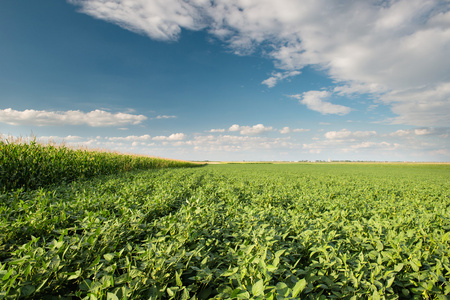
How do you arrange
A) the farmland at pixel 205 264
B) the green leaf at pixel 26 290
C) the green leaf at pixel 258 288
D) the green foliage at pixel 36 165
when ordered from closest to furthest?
1. the green leaf at pixel 258 288
2. the green leaf at pixel 26 290
3. the farmland at pixel 205 264
4. the green foliage at pixel 36 165

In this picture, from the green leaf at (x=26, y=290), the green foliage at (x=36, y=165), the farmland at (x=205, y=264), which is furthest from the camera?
the green foliage at (x=36, y=165)

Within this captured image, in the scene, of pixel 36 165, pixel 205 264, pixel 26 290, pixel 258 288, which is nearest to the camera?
pixel 258 288

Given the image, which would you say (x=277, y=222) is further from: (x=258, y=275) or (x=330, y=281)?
(x=258, y=275)

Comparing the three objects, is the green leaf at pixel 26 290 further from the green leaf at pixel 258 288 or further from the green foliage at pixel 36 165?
Answer: the green foliage at pixel 36 165

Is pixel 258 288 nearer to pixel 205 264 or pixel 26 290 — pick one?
pixel 205 264

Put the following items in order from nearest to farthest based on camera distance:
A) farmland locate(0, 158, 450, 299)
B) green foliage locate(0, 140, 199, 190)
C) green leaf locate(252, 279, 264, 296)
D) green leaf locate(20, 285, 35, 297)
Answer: green leaf locate(252, 279, 264, 296)
green leaf locate(20, 285, 35, 297)
farmland locate(0, 158, 450, 299)
green foliage locate(0, 140, 199, 190)

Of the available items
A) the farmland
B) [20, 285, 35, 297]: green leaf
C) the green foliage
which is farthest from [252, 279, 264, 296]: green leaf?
the green foliage

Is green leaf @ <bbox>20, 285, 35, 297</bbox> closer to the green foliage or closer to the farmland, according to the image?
the farmland

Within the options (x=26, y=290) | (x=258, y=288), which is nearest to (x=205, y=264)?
(x=258, y=288)

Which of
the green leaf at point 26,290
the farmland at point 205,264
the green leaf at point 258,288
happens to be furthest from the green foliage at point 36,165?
the green leaf at point 258,288

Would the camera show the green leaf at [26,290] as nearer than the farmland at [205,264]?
Yes

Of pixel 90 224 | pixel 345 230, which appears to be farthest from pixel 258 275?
pixel 345 230

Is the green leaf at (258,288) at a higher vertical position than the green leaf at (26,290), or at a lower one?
higher

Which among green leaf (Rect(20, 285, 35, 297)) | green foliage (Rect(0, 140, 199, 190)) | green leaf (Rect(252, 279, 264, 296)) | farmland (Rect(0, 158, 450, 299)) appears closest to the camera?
green leaf (Rect(252, 279, 264, 296))
